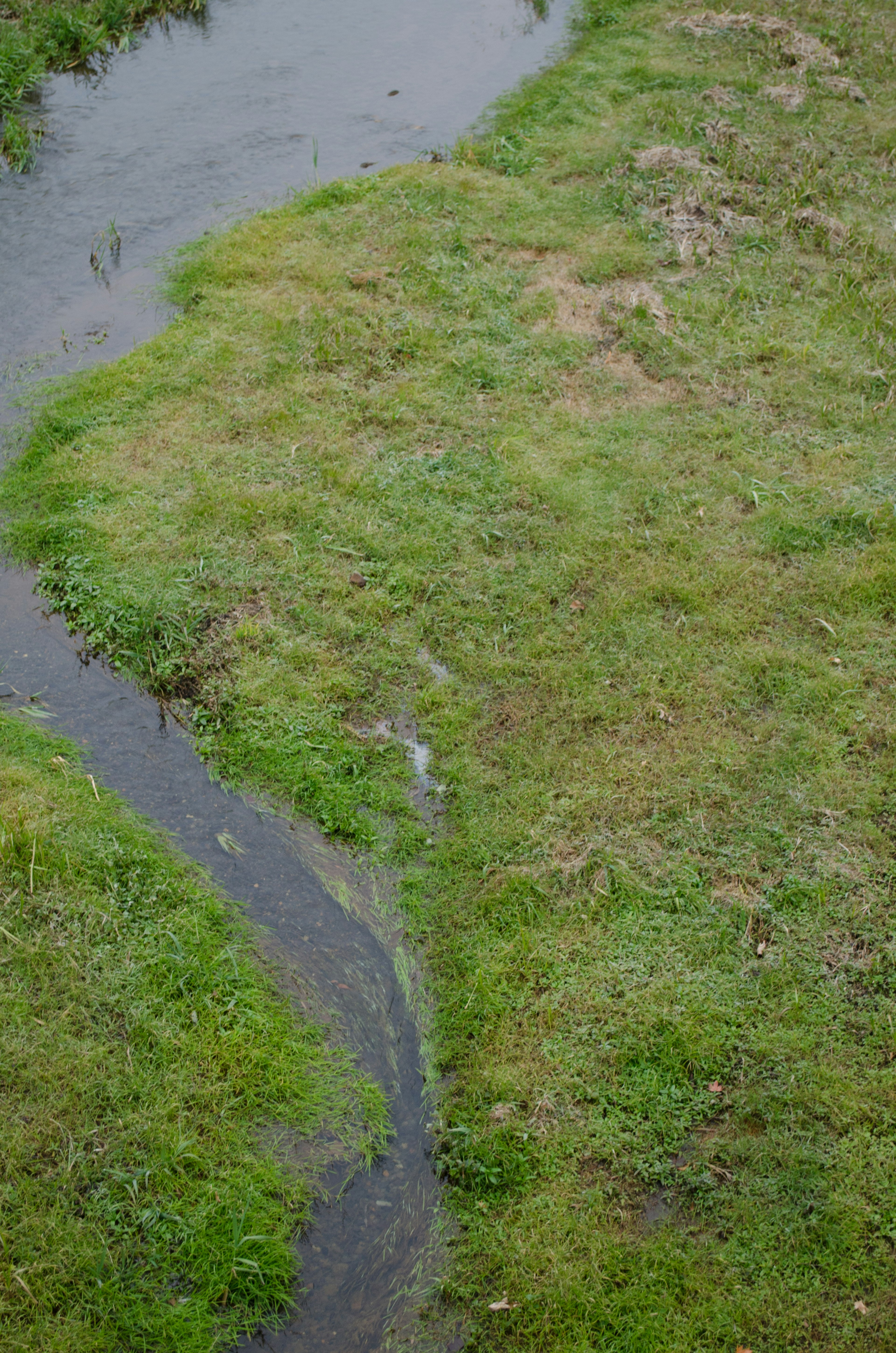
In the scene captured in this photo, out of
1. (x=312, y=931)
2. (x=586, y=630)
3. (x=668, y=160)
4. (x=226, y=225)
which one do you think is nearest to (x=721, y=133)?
(x=668, y=160)

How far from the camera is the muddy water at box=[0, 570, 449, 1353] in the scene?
322 cm

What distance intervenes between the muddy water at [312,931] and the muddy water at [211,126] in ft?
10.4

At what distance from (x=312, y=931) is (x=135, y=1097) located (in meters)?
0.99

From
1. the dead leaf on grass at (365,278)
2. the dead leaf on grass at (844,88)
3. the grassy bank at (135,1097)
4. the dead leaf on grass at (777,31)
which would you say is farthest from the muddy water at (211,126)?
the grassy bank at (135,1097)

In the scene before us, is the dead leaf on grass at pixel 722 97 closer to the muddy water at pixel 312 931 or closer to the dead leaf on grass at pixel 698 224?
the dead leaf on grass at pixel 698 224

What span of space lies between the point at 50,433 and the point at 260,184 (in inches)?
165

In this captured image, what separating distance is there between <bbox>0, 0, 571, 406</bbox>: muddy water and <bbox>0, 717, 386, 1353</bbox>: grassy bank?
460 cm

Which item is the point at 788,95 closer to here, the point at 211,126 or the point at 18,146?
the point at 211,126

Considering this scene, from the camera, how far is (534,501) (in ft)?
19.9

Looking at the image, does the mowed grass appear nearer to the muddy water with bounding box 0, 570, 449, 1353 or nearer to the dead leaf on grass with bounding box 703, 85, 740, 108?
the muddy water with bounding box 0, 570, 449, 1353

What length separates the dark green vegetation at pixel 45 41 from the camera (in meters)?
9.38

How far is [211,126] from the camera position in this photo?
390 inches

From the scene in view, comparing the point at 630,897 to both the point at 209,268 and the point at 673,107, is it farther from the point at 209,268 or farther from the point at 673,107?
the point at 673,107

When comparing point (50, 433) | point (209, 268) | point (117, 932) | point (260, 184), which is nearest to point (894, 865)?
point (117, 932)
